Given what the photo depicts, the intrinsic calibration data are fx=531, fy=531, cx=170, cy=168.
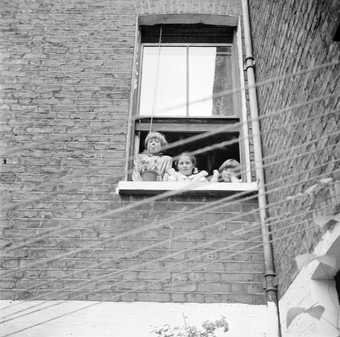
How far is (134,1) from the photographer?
21.3ft

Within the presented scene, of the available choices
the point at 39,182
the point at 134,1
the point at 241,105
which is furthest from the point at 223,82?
the point at 39,182

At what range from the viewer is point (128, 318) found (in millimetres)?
4211

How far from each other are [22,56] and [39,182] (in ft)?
5.54

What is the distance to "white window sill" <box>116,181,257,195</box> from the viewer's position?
16.0ft

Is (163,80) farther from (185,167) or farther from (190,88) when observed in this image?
(185,167)

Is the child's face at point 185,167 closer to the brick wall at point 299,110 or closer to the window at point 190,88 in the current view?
the window at point 190,88

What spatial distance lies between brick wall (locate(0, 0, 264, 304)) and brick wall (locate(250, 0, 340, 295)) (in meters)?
0.59

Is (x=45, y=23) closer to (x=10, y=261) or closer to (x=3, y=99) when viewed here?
(x=3, y=99)

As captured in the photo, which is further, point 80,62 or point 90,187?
point 80,62

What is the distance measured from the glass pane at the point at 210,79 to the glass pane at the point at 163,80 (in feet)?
0.38

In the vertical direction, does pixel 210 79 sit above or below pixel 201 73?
below

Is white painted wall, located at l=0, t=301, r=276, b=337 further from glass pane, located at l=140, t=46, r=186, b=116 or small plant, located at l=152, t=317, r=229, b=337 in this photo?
glass pane, located at l=140, t=46, r=186, b=116

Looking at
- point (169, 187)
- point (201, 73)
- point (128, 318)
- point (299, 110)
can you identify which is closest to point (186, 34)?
point (201, 73)

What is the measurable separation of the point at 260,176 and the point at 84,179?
64.9 inches
